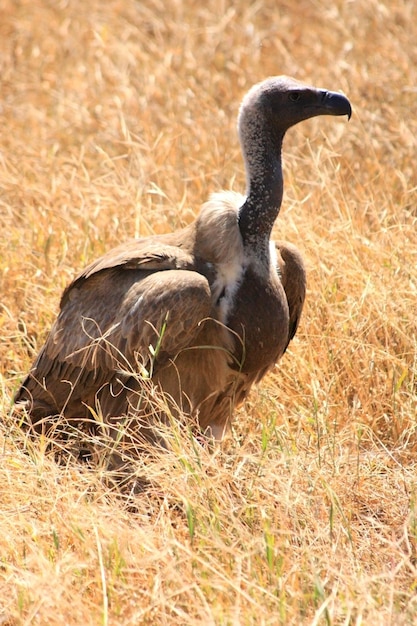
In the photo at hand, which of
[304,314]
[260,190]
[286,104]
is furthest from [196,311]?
[304,314]

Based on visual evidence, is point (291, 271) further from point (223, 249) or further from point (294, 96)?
point (294, 96)

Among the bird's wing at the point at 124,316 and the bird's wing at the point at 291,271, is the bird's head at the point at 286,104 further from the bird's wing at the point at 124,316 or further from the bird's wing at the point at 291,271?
A: the bird's wing at the point at 124,316

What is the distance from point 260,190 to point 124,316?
703mm

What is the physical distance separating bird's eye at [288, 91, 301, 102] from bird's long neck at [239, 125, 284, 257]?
16cm

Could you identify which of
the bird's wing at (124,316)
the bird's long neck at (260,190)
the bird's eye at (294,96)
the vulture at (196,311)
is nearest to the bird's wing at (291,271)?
the vulture at (196,311)

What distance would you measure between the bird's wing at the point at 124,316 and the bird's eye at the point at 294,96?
736 mm

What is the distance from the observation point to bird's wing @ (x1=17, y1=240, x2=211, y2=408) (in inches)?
161

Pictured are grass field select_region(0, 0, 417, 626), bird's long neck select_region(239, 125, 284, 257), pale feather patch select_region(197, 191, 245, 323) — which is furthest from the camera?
bird's long neck select_region(239, 125, 284, 257)

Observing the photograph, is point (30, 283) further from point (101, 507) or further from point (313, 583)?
point (313, 583)

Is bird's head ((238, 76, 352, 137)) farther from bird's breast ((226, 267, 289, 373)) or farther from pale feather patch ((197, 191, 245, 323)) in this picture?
bird's breast ((226, 267, 289, 373))

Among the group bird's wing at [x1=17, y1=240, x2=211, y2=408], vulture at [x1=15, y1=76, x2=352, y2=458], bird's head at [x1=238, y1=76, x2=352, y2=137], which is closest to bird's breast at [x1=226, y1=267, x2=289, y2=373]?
vulture at [x1=15, y1=76, x2=352, y2=458]

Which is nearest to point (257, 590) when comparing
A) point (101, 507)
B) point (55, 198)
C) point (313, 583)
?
point (313, 583)

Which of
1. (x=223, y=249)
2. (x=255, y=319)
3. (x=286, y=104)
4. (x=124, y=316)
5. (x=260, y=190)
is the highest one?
(x=286, y=104)

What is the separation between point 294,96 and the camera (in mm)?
4445
